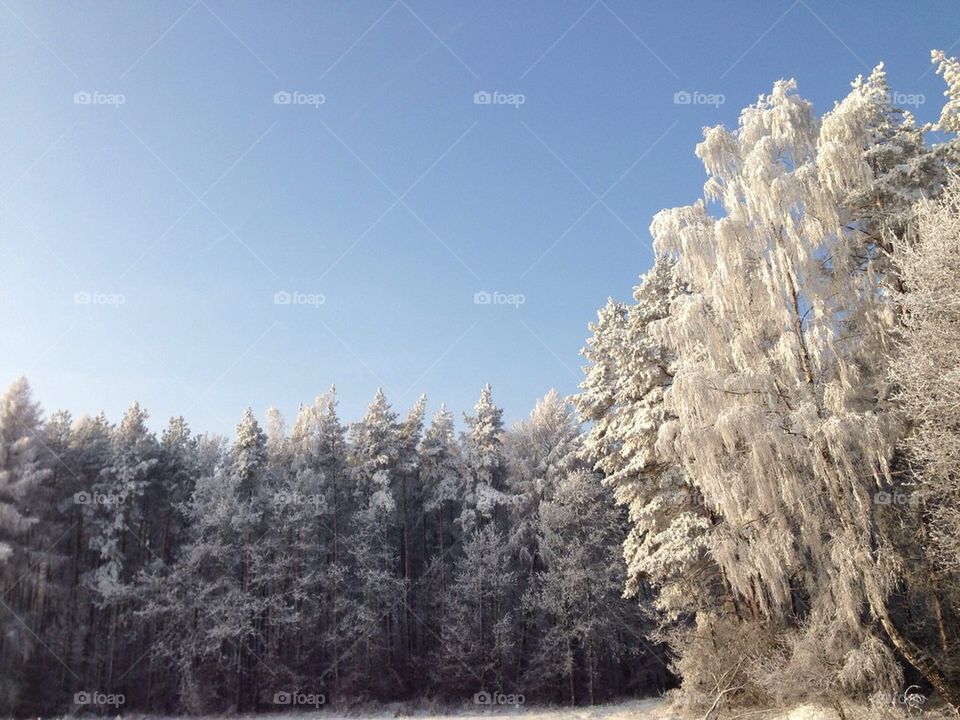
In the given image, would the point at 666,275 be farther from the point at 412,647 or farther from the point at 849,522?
the point at 412,647

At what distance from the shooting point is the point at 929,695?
1670 cm

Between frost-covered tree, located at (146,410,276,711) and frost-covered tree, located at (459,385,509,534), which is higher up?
frost-covered tree, located at (459,385,509,534)

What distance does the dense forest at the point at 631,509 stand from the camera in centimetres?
1445

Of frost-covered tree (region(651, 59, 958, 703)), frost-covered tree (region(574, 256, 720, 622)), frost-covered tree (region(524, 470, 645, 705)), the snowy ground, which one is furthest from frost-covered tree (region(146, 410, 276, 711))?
frost-covered tree (region(651, 59, 958, 703))

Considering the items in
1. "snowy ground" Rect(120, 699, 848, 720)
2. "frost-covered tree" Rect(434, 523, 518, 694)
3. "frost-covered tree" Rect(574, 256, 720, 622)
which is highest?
"frost-covered tree" Rect(574, 256, 720, 622)

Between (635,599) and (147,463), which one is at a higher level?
(147,463)

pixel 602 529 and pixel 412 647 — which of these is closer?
pixel 602 529

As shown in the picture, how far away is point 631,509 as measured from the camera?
2259 cm

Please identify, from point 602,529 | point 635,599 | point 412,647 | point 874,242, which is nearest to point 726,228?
point 874,242

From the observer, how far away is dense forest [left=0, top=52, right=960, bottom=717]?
47.4 ft

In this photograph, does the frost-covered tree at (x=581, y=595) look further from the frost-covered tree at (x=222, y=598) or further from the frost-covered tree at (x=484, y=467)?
the frost-covered tree at (x=222, y=598)

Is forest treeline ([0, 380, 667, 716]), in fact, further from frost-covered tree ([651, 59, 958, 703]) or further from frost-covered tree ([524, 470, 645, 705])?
frost-covered tree ([651, 59, 958, 703])

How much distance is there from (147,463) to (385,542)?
41.6 ft

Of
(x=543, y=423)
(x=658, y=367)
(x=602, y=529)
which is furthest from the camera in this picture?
(x=543, y=423)
